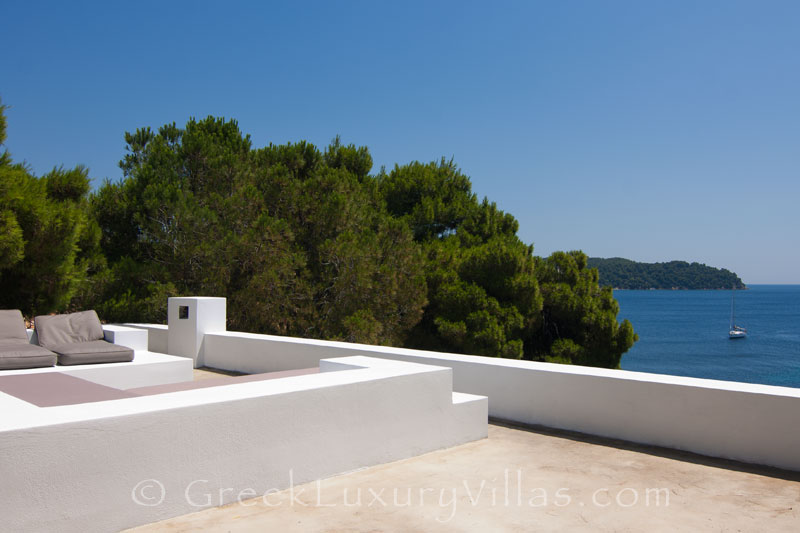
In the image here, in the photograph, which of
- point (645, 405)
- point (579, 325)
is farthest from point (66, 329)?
point (579, 325)

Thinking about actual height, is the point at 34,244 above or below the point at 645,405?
above

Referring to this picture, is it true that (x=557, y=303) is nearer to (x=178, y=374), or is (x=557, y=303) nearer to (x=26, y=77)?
(x=178, y=374)

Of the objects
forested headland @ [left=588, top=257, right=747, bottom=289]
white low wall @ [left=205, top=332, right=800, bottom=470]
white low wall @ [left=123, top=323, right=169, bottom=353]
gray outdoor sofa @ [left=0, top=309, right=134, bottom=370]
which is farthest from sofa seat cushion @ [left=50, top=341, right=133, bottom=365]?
forested headland @ [left=588, top=257, right=747, bottom=289]

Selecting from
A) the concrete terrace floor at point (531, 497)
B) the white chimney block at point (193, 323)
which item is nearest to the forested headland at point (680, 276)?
the white chimney block at point (193, 323)

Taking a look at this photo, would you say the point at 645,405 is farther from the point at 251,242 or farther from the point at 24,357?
the point at 251,242

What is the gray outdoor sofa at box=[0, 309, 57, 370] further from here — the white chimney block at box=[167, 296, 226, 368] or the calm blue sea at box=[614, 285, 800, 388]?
the calm blue sea at box=[614, 285, 800, 388]

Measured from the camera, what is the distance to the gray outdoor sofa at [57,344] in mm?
5559

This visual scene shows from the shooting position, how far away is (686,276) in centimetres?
10969

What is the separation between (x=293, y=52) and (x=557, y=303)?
37.4 feet

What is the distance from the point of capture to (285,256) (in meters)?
13.3

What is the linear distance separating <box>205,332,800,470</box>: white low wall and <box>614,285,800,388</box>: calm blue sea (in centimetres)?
4009

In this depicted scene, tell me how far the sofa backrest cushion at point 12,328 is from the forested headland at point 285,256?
2731mm

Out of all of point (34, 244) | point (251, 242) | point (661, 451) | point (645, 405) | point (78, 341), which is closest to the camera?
point (661, 451)

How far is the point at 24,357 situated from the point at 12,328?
3.58 feet
